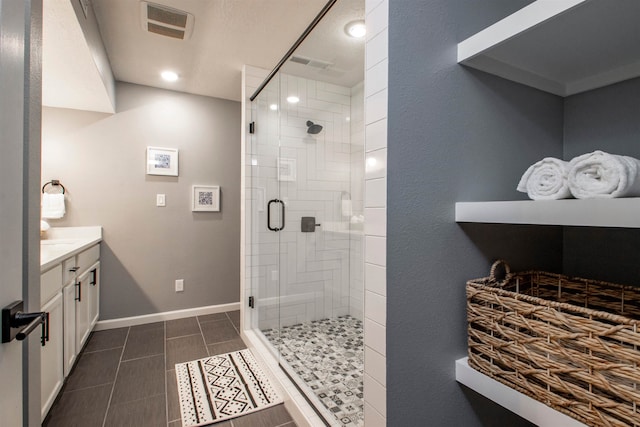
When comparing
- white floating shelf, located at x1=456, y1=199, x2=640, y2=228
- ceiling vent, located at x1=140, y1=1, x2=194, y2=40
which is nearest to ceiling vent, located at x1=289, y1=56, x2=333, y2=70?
ceiling vent, located at x1=140, y1=1, x2=194, y2=40

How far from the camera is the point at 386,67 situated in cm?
91

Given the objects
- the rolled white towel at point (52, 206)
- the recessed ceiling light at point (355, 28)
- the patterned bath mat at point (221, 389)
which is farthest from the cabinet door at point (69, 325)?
the recessed ceiling light at point (355, 28)

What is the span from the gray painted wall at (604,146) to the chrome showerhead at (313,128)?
5.79ft

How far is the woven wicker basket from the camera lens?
0.68 m

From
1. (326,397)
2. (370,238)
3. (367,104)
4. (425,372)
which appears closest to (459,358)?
(425,372)

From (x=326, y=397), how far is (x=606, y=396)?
4.67 feet

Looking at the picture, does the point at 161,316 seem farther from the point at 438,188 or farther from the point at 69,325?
the point at 438,188

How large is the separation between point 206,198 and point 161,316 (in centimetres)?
131

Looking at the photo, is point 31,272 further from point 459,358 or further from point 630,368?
point 630,368

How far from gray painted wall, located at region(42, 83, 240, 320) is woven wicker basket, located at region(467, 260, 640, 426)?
Answer: 2.95 meters

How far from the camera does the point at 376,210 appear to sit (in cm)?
94

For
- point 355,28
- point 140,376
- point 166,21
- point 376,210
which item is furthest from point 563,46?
point 140,376

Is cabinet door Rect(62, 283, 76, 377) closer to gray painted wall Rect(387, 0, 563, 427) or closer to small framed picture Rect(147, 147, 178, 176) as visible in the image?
small framed picture Rect(147, 147, 178, 176)

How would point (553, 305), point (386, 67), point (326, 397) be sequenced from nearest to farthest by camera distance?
point (553, 305), point (386, 67), point (326, 397)
